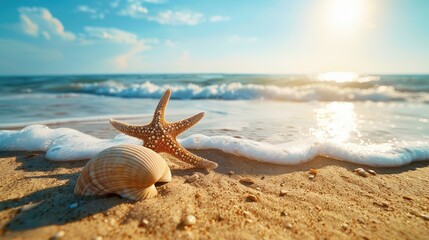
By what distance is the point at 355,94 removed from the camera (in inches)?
488

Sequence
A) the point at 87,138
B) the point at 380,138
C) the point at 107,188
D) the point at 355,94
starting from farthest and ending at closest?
the point at 355,94
the point at 380,138
the point at 87,138
the point at 107,188

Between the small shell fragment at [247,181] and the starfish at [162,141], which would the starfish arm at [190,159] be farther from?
the small shell fragment at [247,181]

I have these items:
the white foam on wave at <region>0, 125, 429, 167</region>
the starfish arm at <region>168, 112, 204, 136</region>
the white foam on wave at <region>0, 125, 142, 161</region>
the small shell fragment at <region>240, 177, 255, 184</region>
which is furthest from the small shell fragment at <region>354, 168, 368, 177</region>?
the white foam on wave at <region>0, 125, 142, 161</region>

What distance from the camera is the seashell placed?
201 centimetres

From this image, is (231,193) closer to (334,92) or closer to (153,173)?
(153,173)

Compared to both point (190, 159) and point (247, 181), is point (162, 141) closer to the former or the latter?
point (190, 159)

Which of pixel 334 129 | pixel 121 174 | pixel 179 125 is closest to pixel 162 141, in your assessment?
pixel 179 125

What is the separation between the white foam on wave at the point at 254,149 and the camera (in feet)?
11.1

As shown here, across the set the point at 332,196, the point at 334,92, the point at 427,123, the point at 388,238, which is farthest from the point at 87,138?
the point at 334,92

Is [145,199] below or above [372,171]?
above

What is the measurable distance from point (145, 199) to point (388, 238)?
1876 millimetres

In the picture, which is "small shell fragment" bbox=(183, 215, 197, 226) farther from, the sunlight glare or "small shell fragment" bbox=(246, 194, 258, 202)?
the sunlight glare

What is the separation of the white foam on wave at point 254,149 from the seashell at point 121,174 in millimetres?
1428

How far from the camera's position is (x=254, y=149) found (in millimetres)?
3514
